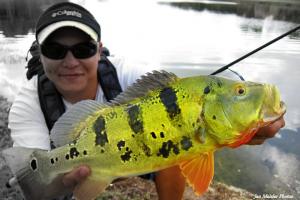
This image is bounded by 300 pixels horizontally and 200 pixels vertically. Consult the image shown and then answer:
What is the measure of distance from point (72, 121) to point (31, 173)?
0.53 meters

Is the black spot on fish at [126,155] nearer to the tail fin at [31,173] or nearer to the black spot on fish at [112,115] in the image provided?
the black spot on fish at [112,115]

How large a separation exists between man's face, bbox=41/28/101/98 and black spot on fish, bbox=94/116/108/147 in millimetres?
1137

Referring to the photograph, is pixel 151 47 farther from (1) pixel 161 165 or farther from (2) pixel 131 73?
(1) pixel 161 165

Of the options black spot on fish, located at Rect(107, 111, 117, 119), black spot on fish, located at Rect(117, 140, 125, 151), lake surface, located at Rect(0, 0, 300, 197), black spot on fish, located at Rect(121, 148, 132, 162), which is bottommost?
lake surface, located at Rect(0, 0, 300, 197)

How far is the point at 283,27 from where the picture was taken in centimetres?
2909

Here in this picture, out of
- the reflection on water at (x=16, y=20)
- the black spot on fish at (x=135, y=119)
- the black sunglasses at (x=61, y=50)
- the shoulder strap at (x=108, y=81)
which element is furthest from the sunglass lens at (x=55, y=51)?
the reflection on water at (x=16, y=20)

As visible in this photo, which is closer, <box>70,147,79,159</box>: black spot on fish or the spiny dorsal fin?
the spiny dorsal fin

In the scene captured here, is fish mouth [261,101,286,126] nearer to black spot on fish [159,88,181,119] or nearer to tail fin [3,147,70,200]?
black spot on fish [159,88,181,119]

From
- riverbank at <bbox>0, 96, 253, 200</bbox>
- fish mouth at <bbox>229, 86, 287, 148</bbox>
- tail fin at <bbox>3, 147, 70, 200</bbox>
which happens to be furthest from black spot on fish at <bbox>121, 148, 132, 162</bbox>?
riverbank at <bbox>0, 96, 253, 200</bbox>

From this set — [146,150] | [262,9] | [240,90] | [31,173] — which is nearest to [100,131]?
[146,150]

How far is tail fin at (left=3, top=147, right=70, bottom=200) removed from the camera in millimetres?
2914

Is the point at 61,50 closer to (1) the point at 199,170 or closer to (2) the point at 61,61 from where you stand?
(2) the point at 61,61

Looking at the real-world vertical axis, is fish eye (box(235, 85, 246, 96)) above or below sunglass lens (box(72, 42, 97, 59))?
above

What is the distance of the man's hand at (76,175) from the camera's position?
268 cm
